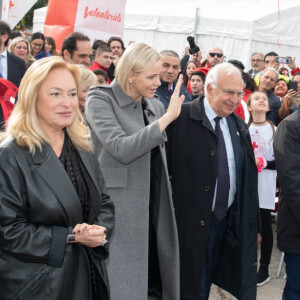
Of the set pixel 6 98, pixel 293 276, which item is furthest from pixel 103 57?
pixel 293 276

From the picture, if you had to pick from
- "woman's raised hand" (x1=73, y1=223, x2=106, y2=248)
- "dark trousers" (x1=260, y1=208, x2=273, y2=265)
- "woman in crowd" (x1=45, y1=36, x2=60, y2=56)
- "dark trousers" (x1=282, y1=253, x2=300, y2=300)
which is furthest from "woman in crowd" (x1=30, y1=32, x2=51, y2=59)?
"woman's raised hand" (x1=73, y1=223, x2=106, y2=248)

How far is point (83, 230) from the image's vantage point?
7.09ft

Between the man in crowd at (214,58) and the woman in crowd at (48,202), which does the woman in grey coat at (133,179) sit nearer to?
the woman in crowd at (48,202)

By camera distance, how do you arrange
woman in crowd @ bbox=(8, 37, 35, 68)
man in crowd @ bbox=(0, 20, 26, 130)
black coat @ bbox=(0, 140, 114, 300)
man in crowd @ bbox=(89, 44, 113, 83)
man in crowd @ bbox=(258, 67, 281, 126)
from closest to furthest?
black coat @ bbox=(0, 140, 114, 300) < man in crowd @ bbox=(0, 20, 26, 130) < man in crowd @ bbox=(89, 44, 113, 83) < man in crowd @ bbox=(258, 67, 281, 126) < woman in crowd @ bbox=(8, 37, 35, 68)

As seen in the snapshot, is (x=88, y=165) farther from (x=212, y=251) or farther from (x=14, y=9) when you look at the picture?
(x=14, y=9)

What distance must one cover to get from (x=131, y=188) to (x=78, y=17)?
4839 mm

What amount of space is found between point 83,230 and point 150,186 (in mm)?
1240

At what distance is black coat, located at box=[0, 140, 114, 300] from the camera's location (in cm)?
208

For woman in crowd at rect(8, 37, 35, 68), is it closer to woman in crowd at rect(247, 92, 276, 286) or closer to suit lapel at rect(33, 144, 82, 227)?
woman in crowd at rect(247, 92, 276, 286)

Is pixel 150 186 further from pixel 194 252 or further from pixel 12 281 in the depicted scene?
pixel 12 281

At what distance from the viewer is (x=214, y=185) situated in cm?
347

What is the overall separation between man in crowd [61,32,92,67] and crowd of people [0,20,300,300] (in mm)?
1148

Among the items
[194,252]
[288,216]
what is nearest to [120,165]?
[194,252]

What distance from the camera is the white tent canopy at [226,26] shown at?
619 inches
